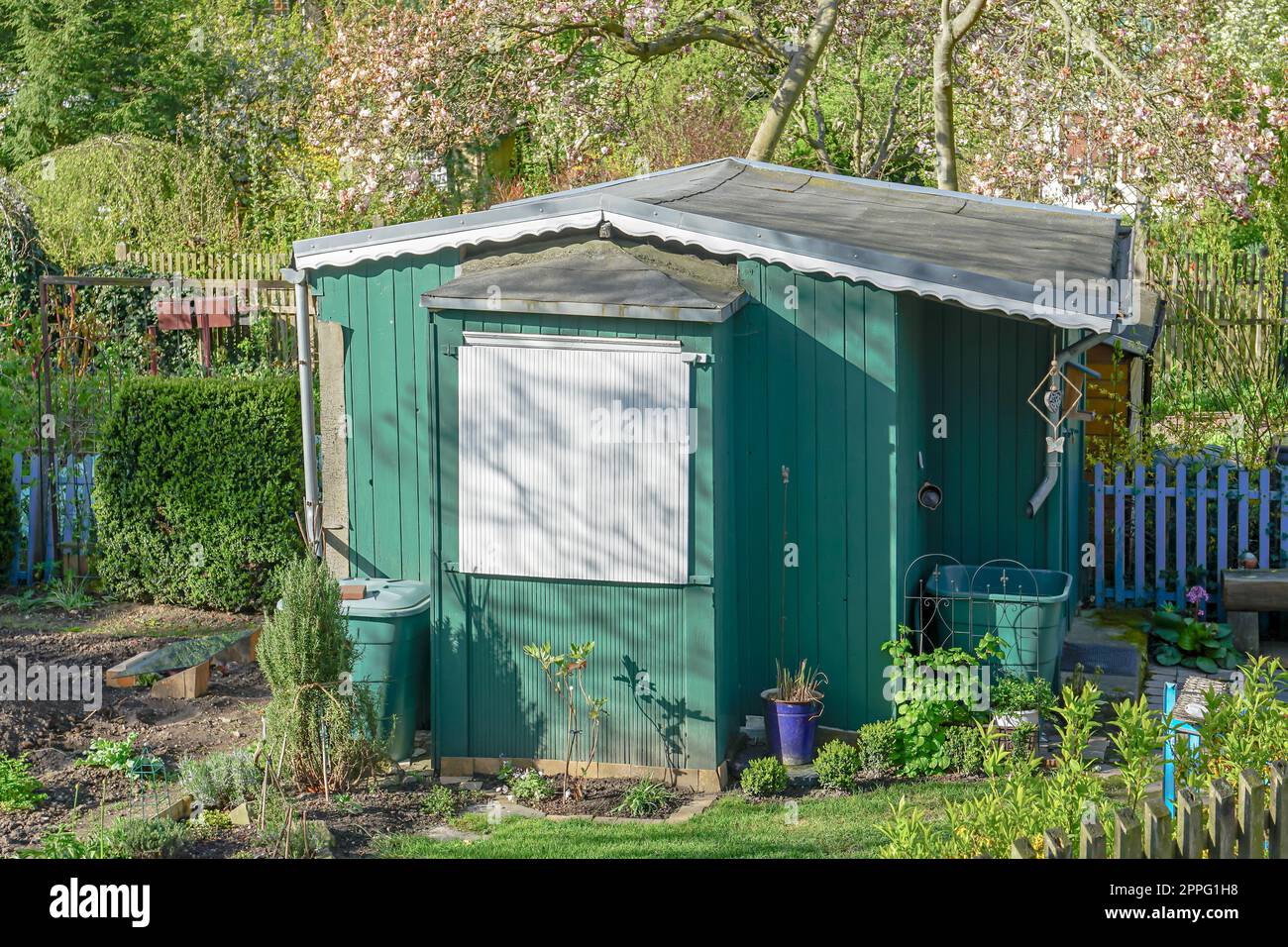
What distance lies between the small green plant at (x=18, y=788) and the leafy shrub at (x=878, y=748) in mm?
4297

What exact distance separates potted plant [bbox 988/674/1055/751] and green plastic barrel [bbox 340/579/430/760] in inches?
127

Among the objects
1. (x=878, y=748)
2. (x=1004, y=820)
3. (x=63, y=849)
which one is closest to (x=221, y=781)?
(x=63, y=849)

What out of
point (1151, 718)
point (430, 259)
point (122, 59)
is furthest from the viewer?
point (122, 59)

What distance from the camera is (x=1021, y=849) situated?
469 centimetres

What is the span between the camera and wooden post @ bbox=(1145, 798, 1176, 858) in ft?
15.2

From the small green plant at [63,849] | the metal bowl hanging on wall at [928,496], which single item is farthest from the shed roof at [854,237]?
the small green plant at [63,849]

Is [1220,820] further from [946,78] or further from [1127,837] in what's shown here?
[946,78]

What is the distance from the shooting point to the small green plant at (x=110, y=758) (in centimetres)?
807

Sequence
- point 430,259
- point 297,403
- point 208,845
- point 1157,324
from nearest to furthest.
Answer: point 208,845
point 430,259
point 1157,324
point 297,403

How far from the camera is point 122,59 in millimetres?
29344

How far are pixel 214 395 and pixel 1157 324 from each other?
7.13 meters

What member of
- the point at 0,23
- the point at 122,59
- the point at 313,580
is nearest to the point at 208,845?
the point at 313,580

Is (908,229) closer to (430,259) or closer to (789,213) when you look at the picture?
(789,213)

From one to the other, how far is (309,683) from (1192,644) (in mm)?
6422
